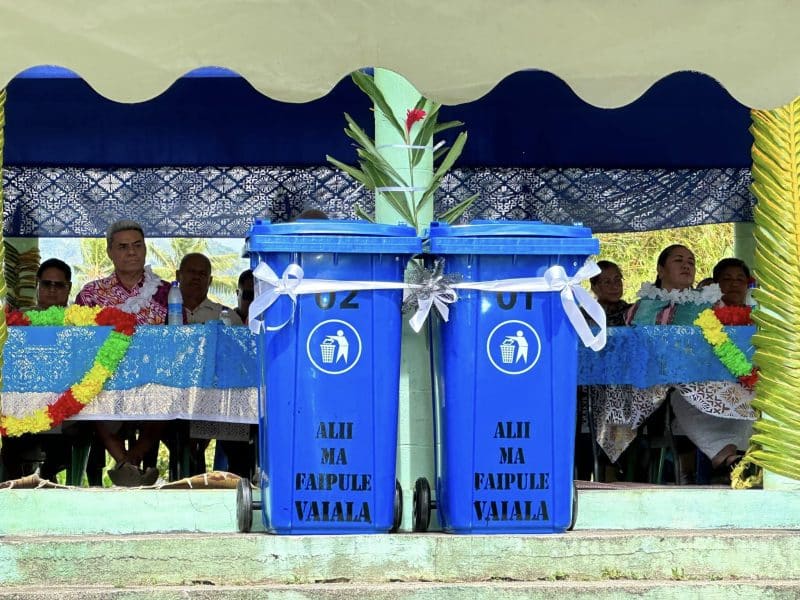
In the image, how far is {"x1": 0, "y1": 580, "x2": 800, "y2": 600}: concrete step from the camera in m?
4.86

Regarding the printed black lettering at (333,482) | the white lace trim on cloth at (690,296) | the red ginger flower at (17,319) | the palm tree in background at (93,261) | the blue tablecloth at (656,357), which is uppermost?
the palm tree in background at (93,261)

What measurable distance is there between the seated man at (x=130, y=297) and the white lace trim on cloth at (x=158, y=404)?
59cm

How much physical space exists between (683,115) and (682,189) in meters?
1.00

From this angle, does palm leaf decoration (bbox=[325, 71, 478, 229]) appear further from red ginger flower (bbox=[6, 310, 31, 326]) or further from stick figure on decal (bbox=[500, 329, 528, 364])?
red ginger flower (bbox=[6, 310, 31, 326])

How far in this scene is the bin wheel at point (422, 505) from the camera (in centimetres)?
548

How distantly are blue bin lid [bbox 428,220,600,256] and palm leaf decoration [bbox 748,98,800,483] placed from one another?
104cm

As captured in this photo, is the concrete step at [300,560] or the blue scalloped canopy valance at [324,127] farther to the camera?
the blue scalloped canopy valance at [324,127]

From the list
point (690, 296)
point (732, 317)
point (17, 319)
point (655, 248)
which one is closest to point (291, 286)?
point (17, 319)

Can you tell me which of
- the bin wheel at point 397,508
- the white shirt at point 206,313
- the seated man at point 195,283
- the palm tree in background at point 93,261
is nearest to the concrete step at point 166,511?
the bin wheel at point 397,508

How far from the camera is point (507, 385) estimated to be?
5223mm

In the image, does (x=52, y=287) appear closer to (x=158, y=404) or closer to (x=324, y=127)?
(x=158, y=404)

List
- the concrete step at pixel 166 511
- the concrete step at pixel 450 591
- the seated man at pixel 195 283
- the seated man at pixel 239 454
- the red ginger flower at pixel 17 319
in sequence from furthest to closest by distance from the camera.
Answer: the seated man at pixel 195 283 → the seated man at pixel 239 454 → the red ginger flower at pixel 17 319 → the concrete step at pixel 166 511 → the concrete step at pixel 450 591

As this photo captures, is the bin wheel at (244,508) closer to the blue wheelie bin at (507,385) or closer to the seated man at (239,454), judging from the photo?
the blue wheelie bin at (507,385)

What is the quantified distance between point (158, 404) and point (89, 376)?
386 mm
